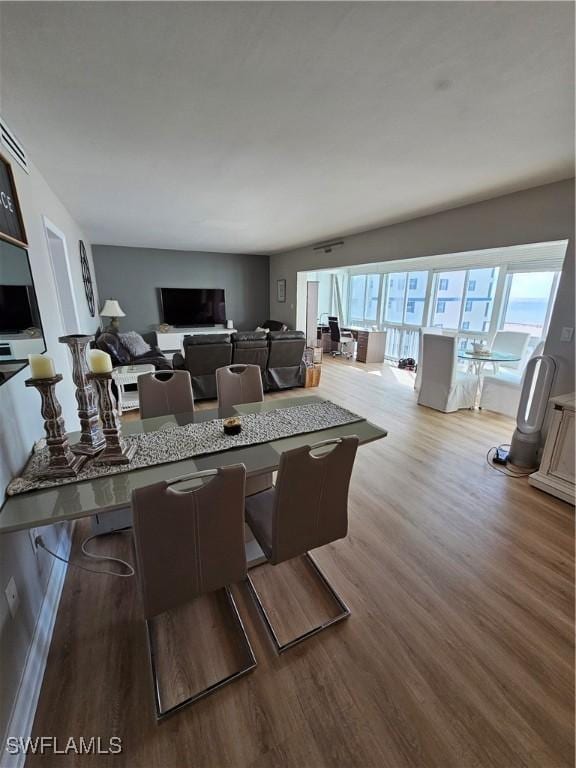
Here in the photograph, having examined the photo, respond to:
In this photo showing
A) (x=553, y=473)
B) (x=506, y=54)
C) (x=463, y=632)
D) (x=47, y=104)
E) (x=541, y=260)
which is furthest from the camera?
(x=541, y=260)

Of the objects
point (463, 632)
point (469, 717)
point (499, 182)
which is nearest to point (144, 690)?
point (469, 717)

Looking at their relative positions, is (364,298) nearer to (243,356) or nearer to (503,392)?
(503,392)

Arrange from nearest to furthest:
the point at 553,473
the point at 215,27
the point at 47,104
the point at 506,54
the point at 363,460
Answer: the point at 215,27
the point at 506,54
the point at 47,104
the point at 553,473
the point at 363,460

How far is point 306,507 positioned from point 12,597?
1128 millimetres

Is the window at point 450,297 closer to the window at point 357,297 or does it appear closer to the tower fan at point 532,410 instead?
the window at point 357,297

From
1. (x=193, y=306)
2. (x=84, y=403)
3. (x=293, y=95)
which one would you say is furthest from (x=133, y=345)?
(x=293, y=95)

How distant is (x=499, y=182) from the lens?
267 centimetres

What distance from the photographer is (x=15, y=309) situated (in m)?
1.49

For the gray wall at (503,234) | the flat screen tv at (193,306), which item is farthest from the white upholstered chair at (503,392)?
the flat screen tv at (193,306)

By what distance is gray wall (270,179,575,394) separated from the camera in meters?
2.56

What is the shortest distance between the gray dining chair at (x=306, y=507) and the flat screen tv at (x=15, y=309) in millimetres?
1383

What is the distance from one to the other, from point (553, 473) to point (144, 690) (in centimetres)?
294

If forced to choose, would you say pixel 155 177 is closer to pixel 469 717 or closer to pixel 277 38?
pixel 277 38

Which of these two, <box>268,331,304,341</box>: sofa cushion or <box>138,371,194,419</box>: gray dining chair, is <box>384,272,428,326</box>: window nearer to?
<box>268,331,304,341</box>: sofa cushion
